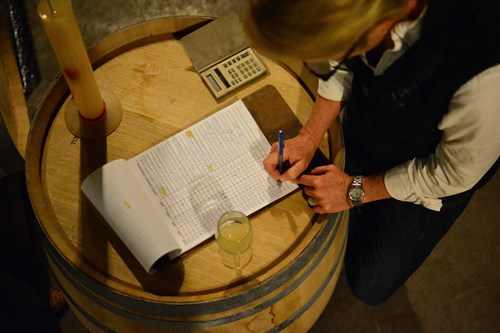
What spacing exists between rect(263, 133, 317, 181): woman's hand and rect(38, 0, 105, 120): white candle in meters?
0.43

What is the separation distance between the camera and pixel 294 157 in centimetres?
127

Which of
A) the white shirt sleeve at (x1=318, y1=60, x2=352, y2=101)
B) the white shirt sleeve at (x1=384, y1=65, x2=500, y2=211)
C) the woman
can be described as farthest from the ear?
the white shirt sleeve at (x1=318, y1=60, x2=352, y2=101)

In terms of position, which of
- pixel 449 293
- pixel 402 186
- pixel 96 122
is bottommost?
pixel 449 293

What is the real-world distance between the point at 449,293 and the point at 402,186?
97 cm

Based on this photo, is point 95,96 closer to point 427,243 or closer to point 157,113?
point 157,113

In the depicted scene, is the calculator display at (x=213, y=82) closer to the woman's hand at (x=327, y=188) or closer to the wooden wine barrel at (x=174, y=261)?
the wooden wine barrel at (x=174, y=261)

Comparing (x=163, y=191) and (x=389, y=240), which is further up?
(x=163, y=191)

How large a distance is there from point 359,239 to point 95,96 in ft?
3.35

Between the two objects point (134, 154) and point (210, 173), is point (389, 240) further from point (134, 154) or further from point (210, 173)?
point (134, 154)

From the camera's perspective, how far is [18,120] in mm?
1632

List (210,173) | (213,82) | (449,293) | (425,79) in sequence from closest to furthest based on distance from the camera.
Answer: (425,79), (210,173), (213,82), (449,293)

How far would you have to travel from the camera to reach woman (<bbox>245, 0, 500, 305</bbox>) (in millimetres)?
954

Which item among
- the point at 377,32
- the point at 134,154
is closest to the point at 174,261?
the point at 134,154

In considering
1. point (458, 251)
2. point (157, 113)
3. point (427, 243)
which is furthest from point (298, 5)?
point (458, 251)
